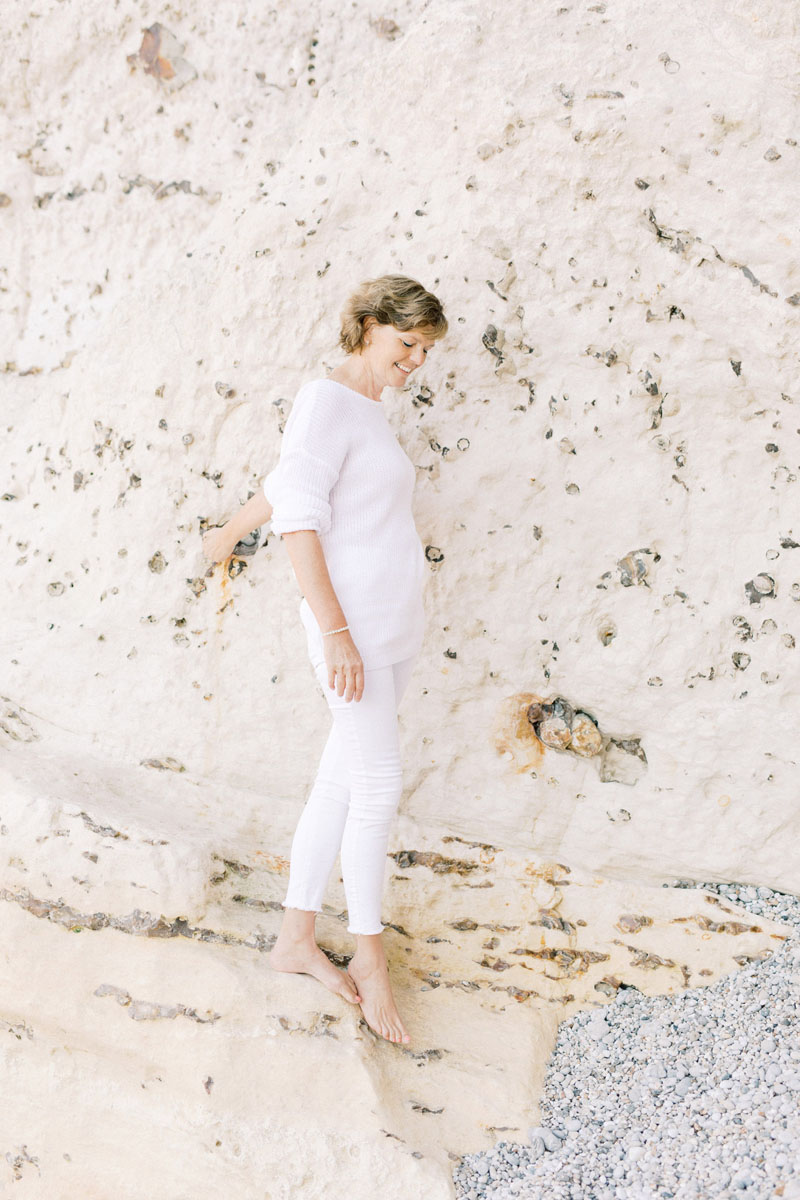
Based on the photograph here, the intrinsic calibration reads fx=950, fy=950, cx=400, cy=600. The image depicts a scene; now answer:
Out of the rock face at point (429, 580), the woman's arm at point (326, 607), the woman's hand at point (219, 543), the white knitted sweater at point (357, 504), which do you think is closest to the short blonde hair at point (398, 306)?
the white knitted sweater at point (357, 504)

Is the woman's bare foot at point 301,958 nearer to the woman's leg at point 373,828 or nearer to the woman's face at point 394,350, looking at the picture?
the woman's leg at point 373,828

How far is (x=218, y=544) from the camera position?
244cm

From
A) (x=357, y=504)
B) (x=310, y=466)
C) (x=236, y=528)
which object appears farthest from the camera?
(x=236, y=528)

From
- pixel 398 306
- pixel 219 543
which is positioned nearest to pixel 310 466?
pixel 398 306

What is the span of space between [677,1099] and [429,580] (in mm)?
1305

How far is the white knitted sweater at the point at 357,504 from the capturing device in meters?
1.95

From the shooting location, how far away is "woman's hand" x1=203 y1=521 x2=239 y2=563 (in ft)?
7.89

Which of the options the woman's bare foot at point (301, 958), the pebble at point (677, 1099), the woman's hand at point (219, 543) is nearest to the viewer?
the pebble at point (677, 1099)

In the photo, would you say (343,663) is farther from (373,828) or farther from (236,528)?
(236,528)

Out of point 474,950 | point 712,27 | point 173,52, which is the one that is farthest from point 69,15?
point 474,950

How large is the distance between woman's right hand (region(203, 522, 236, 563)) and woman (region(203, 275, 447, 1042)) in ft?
1.18

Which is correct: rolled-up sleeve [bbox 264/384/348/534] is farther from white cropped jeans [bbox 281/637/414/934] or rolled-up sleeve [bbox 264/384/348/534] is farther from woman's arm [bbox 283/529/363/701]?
white cropped jeans [bbox 281/637/414/934]

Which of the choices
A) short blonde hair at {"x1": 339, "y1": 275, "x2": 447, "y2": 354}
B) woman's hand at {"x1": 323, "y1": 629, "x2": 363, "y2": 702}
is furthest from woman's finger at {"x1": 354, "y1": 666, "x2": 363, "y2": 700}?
short blonde hair at {"x1": 339, "y1": 275, "x2": 447, "y2": 354}

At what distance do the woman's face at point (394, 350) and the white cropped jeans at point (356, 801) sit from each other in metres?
0.62
